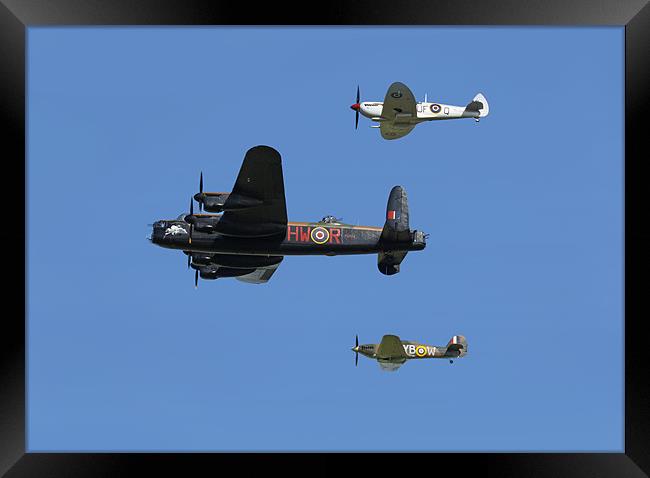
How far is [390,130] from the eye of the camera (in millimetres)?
45031

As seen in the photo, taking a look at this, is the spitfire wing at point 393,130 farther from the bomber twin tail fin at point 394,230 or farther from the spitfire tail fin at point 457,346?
the spitfire tail fin at point 457,346

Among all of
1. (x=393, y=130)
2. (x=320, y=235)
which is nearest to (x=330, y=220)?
(x=320, y=235)

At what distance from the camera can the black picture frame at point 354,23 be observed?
21906mm

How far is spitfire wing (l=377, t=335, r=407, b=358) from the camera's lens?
4819 centimetres

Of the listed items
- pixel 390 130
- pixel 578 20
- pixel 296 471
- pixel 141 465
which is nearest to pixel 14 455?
pixel 141 465

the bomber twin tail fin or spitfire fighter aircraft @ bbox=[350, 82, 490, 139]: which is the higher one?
spitfire fighter aircraft @ bbox=[350, 82, 490, 139]

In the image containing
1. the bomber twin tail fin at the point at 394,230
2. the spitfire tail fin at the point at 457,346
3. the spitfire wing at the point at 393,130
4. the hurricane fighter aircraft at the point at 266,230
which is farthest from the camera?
the spitfire tail fin at the point at 457,346

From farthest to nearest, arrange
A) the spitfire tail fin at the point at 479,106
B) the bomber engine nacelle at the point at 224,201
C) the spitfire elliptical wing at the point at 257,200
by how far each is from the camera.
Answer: the spitfire tail fin at the point at 479,106 < the bomber engine nacelle at the point at 224,201 < the spitfire elliptical wing at the point at 257,200

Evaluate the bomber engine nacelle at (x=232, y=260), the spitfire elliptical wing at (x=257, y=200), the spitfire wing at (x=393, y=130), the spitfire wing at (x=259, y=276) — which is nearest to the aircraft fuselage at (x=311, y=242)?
the spitfire elliptical wing at (x=257, y=200)

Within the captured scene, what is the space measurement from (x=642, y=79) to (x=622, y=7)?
182 cm

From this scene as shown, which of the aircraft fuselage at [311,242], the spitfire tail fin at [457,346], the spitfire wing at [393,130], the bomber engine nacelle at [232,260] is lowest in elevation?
the spitfire tail fin at [457,346]

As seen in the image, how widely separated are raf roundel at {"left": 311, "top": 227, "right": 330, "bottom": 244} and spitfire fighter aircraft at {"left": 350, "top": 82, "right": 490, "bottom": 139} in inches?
388

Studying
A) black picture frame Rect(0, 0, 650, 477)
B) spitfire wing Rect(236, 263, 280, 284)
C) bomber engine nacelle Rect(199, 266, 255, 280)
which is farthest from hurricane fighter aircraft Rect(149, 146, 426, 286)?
black picture frame Rect(0, 0, 650, 477)

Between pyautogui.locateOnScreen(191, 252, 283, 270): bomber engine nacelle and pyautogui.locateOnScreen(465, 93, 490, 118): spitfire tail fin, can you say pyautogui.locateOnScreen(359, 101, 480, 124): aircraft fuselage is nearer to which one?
pyautogui.locateOnScreen(465, 93, 490, 118): spitfire tail fin
